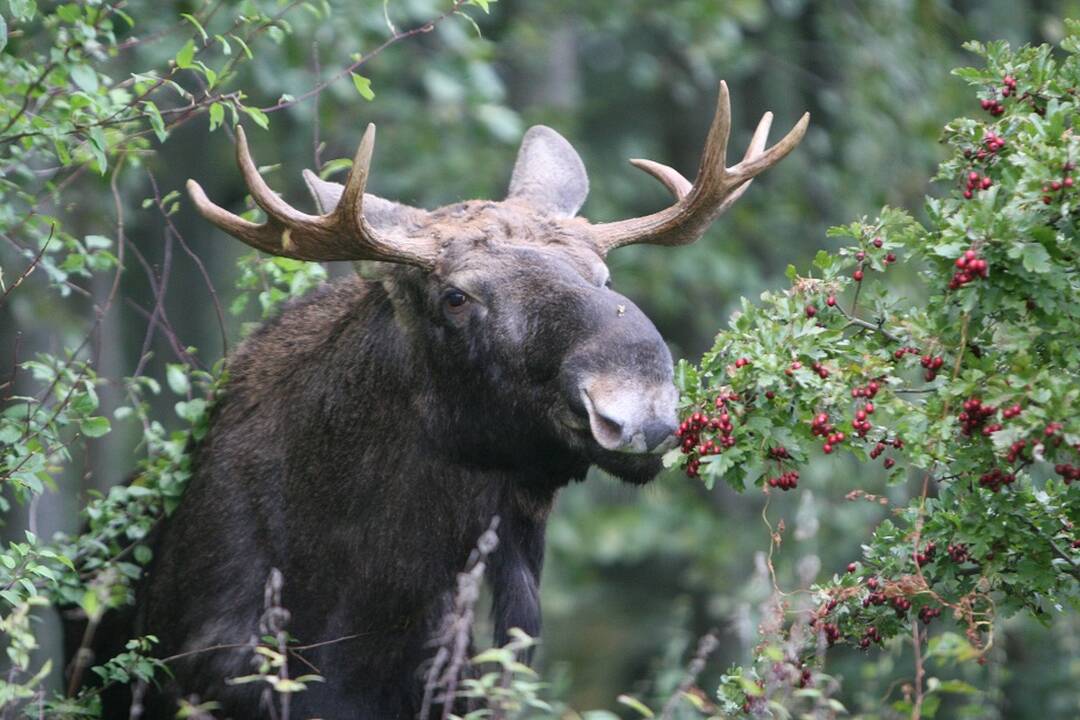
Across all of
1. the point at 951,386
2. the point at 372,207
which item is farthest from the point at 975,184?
the point at 372,207

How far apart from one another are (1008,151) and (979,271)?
48 cm

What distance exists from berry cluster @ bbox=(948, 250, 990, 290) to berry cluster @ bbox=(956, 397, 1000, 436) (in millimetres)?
313

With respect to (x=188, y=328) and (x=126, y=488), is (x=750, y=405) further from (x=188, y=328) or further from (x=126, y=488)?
(x=188, y=328)

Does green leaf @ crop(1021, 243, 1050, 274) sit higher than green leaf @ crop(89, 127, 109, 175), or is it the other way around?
green leaf @ crop(89, 127, 109, 175)

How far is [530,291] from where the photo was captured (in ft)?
17.1

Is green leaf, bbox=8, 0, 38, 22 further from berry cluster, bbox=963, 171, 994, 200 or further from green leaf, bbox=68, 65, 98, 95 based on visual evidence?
berry cluster, bbox=963, 171, 994, 200

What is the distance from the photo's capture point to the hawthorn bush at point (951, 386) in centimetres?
418

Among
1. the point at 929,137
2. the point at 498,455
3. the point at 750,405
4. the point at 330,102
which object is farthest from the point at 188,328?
the point at 750,405

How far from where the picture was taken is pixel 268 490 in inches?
223

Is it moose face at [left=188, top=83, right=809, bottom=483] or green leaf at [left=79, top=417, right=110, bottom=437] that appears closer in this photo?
moose face at [left=188, top=83, right=809, bottom=483]


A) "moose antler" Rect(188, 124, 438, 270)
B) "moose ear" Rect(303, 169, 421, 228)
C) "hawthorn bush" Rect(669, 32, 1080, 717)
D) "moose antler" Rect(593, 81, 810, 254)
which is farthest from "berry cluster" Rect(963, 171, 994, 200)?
"moose ear" Rect(303, 169, 421, 228)

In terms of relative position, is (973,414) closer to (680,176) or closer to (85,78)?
(680,176)

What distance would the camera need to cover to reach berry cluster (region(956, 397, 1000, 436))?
4.15m

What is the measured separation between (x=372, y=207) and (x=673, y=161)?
8222mm
